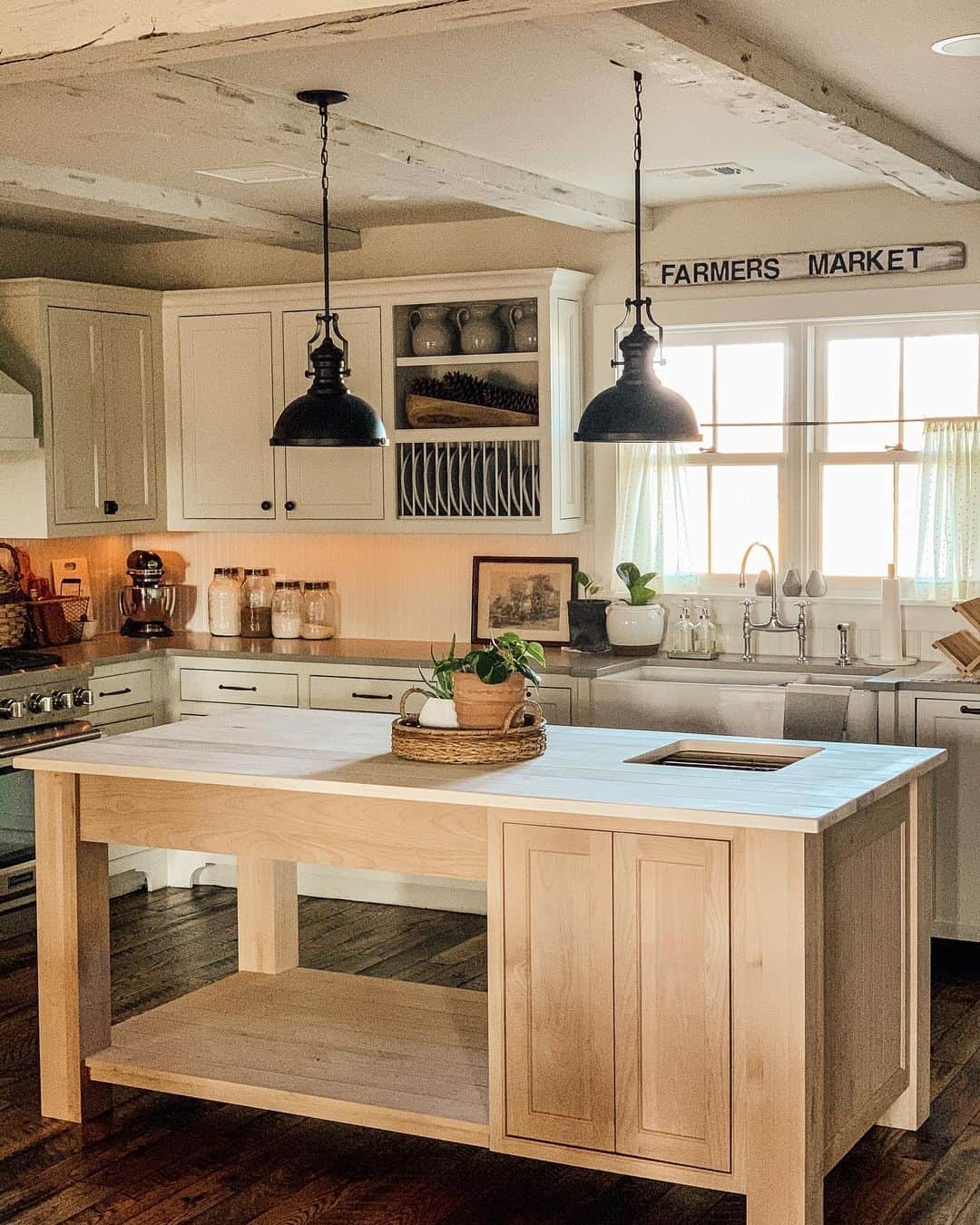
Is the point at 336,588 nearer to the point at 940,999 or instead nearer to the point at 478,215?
the point at 478,215

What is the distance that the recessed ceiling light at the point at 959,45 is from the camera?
3.84 m

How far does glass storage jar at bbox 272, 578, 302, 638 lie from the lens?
6.95 meters

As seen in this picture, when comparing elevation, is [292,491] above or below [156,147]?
below

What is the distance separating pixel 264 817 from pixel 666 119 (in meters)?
2.37

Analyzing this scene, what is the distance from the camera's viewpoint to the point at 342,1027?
4.26m

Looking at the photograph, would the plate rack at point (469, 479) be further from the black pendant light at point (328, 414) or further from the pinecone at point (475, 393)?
the black pendant light at point (328, 414)

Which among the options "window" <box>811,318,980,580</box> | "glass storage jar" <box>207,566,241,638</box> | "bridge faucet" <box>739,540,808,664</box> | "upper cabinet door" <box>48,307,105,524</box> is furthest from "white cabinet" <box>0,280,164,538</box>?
"window" <box>811,318,980,580</box>

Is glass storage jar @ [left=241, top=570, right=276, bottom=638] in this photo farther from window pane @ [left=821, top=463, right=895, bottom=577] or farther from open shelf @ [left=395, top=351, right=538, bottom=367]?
window pane @ [left=821, top=463, right=895, bottom=577]

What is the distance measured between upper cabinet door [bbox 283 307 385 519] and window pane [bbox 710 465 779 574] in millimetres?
1358

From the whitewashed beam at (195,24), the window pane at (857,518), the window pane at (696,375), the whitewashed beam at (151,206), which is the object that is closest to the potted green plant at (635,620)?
the window pane at (696,375)

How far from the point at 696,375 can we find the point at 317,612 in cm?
190

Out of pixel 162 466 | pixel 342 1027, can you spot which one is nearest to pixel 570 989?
pixel 342 1027

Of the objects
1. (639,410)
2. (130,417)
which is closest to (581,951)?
(639,410)

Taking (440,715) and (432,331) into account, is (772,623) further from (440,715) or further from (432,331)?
(440,715)
